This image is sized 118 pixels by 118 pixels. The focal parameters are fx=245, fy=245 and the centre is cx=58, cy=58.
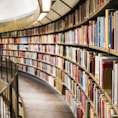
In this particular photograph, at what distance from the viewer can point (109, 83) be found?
192 cm

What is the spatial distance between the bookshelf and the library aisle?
299mm

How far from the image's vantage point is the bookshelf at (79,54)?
186 cm

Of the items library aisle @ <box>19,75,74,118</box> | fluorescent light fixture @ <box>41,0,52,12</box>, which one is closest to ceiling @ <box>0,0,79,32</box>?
library aisle @ <box>19,75,74,118</box>

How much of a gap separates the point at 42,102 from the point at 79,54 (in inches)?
101

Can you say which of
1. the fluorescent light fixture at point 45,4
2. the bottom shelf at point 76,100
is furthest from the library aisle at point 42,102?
the fluorescent light fixture at point 45,4

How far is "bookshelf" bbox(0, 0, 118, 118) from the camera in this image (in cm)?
186

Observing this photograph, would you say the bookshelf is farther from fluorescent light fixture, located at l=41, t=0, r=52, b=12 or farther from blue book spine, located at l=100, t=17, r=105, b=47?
fluorescent light fixture, located at l=41, t=0, r=52, b=12

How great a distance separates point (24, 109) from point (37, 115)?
486 mm

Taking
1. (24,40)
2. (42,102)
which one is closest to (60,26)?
(42,102)

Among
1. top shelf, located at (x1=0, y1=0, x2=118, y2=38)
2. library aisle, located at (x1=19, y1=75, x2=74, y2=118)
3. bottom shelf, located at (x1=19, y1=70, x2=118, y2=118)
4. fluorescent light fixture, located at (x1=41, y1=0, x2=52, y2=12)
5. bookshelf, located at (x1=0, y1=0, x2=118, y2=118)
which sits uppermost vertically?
fluorescent light fixture, located at (x1=41, y1=0, x2=52, y2=12)

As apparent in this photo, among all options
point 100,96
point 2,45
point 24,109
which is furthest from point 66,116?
point 2,45

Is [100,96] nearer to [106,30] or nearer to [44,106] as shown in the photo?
[106,30]

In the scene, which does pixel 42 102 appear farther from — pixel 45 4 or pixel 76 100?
pixel 45 4

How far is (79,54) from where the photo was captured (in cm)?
355
